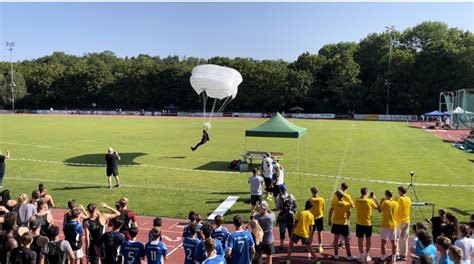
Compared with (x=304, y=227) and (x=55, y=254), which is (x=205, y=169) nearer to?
(x=304, y=227)

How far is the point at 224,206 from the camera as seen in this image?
567 inches

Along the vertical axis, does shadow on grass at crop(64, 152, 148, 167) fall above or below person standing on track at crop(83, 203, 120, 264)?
below

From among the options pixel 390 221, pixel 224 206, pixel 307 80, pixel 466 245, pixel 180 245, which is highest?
pixel 307 80

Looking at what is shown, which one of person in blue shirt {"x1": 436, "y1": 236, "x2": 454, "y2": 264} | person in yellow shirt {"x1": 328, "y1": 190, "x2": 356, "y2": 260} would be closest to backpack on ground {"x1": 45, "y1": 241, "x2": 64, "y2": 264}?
person in yellow shirt {"x1": 328, "y1": 190, "x2": 356, "y2": 260}

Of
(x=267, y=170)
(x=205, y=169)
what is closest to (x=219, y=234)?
(x=267, y=170)

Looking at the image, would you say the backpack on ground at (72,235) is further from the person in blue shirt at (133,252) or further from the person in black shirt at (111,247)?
the person in blue shirt at (133,252)

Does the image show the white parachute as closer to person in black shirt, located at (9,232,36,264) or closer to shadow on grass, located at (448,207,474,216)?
shadow on grass, located at (448,207,474,216)

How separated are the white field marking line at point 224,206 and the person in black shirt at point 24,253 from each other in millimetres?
6734

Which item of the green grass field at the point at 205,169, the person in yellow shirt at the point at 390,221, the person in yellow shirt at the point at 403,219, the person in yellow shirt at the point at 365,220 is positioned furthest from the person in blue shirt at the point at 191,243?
the green grass field at the point at 205,169

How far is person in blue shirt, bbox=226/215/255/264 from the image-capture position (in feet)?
24.4

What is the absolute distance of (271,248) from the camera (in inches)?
352

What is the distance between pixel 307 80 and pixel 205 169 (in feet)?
219

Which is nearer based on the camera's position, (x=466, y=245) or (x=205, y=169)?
(x=466, y=245)

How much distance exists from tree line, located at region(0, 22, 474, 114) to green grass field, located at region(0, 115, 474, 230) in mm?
46794
